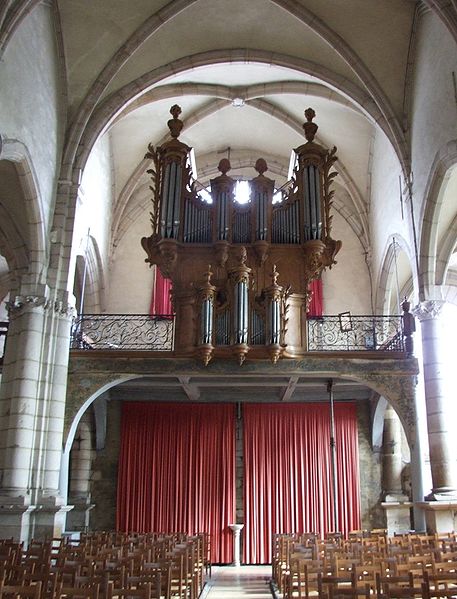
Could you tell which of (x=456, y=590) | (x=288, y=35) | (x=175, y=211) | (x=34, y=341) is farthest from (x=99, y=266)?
(x=456, y=590)

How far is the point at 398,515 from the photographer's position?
17859 mm

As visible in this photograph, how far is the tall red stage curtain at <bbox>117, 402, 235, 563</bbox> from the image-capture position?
18203 mm

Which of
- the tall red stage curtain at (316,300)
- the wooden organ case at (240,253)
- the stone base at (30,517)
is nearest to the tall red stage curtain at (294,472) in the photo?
the tall red stage curtain at (316,300)

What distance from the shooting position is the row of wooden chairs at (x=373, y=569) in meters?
5.50

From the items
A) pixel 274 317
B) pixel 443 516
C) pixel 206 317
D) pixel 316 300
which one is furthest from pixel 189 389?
pixel 443 516

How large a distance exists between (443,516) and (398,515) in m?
5.59

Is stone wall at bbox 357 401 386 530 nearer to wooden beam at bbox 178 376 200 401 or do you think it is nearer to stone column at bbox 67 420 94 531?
wooden beam at bbox 178 376 200 401

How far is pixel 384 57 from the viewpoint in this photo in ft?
49.5

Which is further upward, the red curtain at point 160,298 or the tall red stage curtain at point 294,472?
the red curtain at point 160,298

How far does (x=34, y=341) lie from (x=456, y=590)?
973cm

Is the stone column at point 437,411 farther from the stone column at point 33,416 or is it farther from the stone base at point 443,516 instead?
the stone column at point 33,416

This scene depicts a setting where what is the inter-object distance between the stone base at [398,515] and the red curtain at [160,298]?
853cm

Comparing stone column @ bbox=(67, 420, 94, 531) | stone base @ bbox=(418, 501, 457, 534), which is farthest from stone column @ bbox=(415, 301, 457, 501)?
stone column @ bbox=(67, 420, 94, 531)

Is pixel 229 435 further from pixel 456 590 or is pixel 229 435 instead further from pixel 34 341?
pixel 456 590
